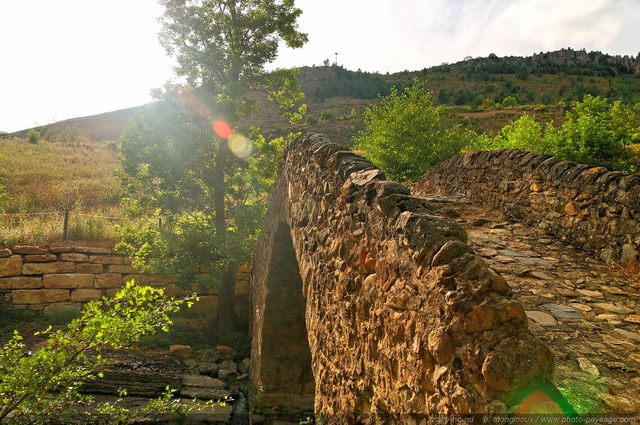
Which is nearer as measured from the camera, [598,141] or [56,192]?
[598,141]

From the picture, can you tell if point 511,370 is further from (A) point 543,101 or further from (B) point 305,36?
(A) point 543,101

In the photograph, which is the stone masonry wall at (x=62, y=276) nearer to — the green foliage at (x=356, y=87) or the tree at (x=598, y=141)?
the tree at (x=598, y=141)

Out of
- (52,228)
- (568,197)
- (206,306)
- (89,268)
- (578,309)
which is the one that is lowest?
(206,306)

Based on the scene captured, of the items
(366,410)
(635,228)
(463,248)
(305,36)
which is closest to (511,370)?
(463,248)

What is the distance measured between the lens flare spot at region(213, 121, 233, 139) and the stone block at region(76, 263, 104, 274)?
550 centimetres

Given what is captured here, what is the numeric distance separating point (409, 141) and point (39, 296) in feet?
46.7

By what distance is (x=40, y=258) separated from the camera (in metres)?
11.1

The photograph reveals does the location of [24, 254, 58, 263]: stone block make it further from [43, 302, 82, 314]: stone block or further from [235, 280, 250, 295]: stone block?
[235, 280, 250, 295]: stone block

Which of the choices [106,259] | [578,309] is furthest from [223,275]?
[578,309]

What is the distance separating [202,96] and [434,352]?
10101mm

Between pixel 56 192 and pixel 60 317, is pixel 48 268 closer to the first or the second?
pixel 60 317

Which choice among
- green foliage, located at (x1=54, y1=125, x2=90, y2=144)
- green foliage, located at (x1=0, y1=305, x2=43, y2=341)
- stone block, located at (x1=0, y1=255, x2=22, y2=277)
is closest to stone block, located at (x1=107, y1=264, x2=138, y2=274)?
green foliage, located at (x1=0, y1=305, x2=43, y2=341)

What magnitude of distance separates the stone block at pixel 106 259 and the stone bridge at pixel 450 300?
26.0 ft

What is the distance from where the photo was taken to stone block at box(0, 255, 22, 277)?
35.6ft
